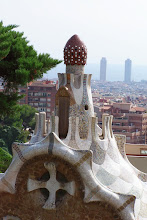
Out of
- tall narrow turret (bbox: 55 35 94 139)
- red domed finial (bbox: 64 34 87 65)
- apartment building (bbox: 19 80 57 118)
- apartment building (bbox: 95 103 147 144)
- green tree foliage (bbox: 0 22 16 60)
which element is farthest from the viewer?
apartment building (bbox: 19 80 57 118)

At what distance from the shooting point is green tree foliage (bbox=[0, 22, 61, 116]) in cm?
1216

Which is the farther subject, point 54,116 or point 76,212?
point 54,116

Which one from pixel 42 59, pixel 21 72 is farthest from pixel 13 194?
pixel 42 59

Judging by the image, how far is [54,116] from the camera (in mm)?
8562

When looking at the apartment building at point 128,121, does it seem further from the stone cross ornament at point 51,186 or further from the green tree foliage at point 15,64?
the stone cross ornament at point 51,186

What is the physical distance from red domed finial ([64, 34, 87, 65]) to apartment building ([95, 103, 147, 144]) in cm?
5417

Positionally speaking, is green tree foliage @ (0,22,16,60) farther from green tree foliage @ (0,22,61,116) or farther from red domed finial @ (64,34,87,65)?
red domed finial @ (64,34,87,65)

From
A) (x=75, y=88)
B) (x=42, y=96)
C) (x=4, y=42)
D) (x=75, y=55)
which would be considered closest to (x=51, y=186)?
(x=75, y=88)

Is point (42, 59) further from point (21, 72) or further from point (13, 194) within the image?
point (13, 194)

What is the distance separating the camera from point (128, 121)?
68.6 meters

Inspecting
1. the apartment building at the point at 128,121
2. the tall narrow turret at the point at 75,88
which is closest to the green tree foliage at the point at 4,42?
the tall narrow turret at the point at 75,88

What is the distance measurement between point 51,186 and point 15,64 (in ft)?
17.4

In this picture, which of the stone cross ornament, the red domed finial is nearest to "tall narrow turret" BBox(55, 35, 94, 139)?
the red domed finial

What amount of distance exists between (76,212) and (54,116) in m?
1.68
